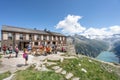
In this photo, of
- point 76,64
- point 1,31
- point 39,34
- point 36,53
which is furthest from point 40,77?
point 39,34

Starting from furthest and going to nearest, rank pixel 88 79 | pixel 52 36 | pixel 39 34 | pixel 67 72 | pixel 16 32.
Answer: pixel 52 36
pixel 39 34
pixel 16 32
pixel 67 72
pixel 88 79

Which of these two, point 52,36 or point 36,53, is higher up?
point 52,36

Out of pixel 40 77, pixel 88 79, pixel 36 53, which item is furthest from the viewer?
pixel 36 53

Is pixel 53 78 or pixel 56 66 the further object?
pixel 56 66

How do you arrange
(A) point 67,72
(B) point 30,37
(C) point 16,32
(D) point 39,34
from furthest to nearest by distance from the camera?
(D) point 39,34 → (B) point 30,37 → (C) point 16,32 → (A) point 67,72

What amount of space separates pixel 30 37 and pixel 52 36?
12222 millimetres

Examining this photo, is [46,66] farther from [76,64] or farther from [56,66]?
[76,64]

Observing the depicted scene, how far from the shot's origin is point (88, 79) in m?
12.1

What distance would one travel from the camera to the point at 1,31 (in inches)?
1539

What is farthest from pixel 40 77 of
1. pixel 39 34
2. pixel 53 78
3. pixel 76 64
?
pixel 39 34

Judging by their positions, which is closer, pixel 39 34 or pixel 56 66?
pixel 56 66

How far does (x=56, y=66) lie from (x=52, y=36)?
43.5 metres

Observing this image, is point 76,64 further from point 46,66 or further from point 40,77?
point 40,77

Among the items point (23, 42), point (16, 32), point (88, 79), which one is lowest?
point (88, 79)
